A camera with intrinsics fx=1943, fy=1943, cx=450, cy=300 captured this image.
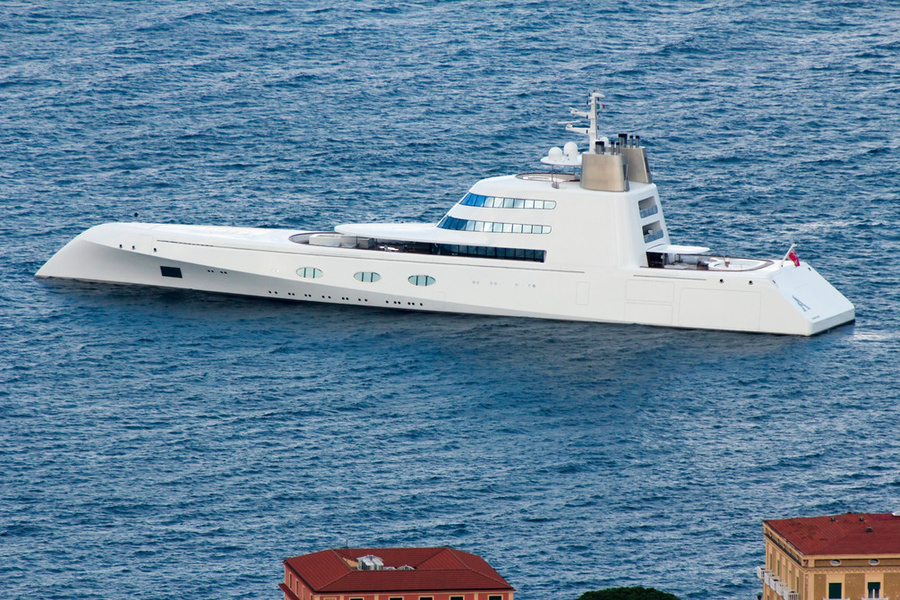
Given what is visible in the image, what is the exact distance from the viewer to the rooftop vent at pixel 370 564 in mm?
69188

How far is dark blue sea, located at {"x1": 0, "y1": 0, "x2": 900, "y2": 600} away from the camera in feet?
266

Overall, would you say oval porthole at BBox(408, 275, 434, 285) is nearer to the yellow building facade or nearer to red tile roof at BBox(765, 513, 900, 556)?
red tile roof at BBox(765, 513, 900, 556)

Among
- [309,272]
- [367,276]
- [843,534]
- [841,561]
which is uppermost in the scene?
[309,272]

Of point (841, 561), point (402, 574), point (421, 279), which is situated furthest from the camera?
point (421, 279)

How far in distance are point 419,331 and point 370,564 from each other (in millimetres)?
37204

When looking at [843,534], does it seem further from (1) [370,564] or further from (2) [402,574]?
(1) [370,564]

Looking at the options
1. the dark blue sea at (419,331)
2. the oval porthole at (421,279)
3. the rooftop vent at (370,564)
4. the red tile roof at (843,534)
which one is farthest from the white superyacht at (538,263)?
the rooftop vent at (370,564)

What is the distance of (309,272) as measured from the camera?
111 m

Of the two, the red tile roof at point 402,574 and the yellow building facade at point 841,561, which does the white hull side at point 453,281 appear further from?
the red tile roof at point 402,574

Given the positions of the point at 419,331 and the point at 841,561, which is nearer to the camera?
the point at 841,561

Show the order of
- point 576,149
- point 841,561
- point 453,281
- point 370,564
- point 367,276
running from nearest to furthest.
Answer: point 370,564 → point 841,561 → point 453,281 → point 367,276 → point 576,149

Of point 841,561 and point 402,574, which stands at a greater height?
point 402,574

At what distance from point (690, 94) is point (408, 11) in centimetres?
2828

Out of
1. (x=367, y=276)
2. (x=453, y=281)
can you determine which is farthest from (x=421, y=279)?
(x=367, y=276)
